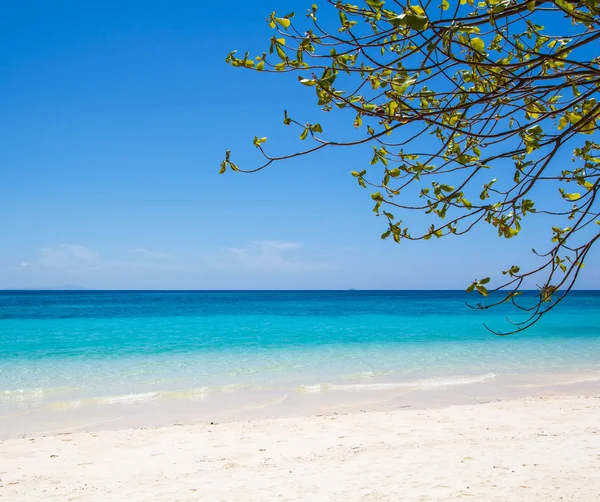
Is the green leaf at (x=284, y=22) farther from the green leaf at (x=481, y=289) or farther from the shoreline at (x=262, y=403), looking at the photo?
the shoreline at (x=262, y=403)

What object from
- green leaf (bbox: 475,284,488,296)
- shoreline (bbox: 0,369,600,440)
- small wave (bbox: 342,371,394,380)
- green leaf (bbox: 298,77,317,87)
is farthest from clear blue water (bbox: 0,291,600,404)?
green leaf (bbox: 298,77,317,87)

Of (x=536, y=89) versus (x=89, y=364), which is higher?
(x=536, y=89)

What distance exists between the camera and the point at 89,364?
50.7 feet

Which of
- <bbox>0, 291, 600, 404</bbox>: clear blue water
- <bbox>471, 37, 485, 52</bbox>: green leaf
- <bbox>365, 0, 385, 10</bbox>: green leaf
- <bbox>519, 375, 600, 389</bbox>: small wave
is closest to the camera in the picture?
<bbox>365, 0, 385, 10</bbox>: green leaf

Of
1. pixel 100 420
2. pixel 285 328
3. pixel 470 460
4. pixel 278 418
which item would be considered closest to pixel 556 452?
pixel 470 460

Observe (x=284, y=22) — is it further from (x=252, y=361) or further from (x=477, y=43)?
(x=252, y=361)

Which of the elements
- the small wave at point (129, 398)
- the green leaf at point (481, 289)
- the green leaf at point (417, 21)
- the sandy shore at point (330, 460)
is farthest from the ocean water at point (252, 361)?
the green leaf at point (417, 21)

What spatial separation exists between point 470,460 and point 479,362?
33.8 feet

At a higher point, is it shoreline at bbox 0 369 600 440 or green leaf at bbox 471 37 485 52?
green leaf at bbox 471 37 485 52

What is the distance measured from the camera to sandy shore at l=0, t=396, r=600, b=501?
5.42 metres

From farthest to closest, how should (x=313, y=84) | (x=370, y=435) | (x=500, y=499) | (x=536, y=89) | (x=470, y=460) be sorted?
(x=370, y=435)
(x=470, y=460)
(x=500, y=499)
(x=536, y=89)
(x=313, y=84)

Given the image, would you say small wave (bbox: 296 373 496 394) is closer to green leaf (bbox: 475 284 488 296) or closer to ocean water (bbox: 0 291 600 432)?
ocean water (bbox: 0 291 600 432)

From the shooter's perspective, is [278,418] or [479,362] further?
[479,362]

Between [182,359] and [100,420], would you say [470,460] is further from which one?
[182,359]
